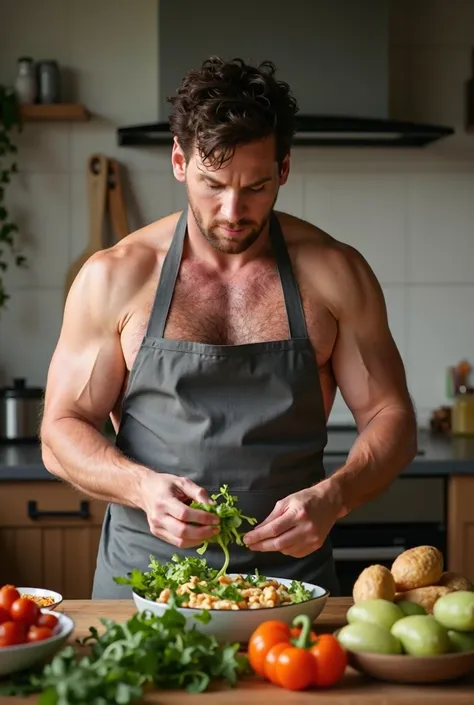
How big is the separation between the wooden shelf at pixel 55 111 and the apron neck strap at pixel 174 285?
4.31ft

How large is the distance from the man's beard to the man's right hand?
1.55 ft

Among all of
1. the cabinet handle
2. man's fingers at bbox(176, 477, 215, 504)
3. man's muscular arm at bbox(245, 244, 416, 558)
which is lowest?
the cabinet handle

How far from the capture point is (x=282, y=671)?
1.33 m

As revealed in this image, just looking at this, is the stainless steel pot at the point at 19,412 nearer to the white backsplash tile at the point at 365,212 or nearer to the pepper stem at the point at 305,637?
the white backsplash tile at the point at 365,212

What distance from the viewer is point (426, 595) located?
1513 millimetres

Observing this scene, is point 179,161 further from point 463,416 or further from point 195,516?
point 463,416

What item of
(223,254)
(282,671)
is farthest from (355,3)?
(282,671)

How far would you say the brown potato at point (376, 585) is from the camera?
1471 mm

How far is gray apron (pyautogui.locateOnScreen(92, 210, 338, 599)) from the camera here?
2021 millimetres

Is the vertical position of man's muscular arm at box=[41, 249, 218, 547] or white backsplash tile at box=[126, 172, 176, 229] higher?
white backsplash tile at box=[126, 172, 176, 229]

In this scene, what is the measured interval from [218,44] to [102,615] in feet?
6.52

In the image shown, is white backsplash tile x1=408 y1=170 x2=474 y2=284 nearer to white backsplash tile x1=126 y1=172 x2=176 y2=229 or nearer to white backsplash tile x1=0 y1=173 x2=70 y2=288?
white backsplash tile x1=126 y1=172 x2=176 y2=229

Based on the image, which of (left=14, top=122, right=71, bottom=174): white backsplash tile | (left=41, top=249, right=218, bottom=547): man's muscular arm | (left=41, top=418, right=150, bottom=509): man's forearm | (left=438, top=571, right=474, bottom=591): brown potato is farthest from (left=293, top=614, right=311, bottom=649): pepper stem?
(left=14, top=122, right=71, bottom=174): white backsplash tile

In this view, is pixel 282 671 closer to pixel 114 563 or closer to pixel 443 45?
pixel 114 563
